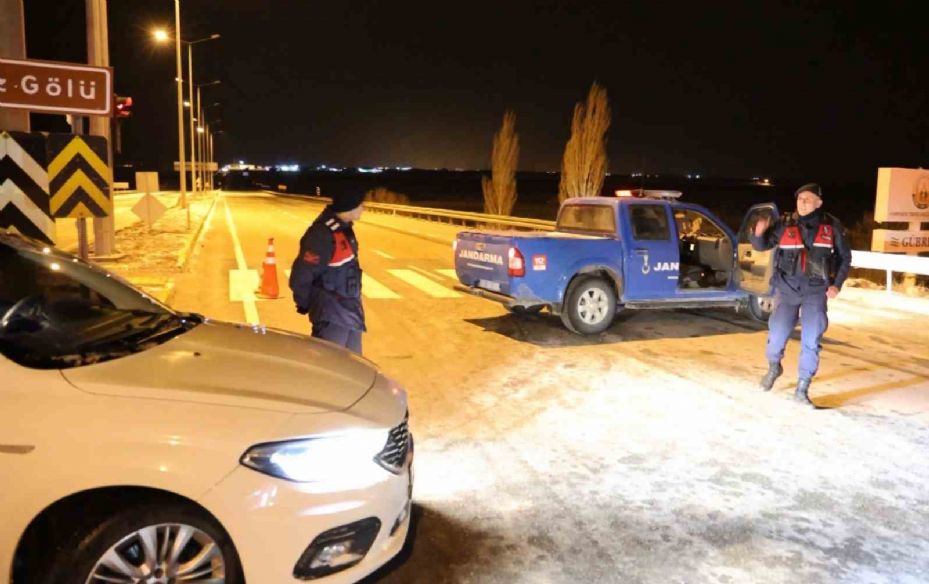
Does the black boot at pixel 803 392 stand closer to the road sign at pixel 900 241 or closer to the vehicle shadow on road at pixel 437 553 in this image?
the vehicle shadow on road at pixel 437 553

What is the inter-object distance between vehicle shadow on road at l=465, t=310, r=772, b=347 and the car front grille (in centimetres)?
584

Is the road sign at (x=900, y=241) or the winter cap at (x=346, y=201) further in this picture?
the road sign at (x=900, y=241)

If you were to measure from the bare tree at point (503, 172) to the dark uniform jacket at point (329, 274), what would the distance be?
27.7 m

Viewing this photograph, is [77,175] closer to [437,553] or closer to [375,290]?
[375,290]

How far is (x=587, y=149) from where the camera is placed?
26.7 metres

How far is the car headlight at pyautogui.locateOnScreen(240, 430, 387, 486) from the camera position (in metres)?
3.10

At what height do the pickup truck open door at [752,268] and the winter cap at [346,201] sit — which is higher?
the winter cap at [346,201]

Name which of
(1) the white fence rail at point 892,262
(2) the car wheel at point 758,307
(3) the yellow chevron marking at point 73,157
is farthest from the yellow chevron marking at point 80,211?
(1) the white fence rail at point 892,262

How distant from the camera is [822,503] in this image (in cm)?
487

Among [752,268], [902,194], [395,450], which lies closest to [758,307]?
[752,268]

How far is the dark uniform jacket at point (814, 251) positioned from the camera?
6891 mm

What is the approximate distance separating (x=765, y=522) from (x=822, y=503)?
0.53 metres

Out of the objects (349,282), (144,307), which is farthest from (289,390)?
(349,282)

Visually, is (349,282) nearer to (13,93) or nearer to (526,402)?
(526,402)
